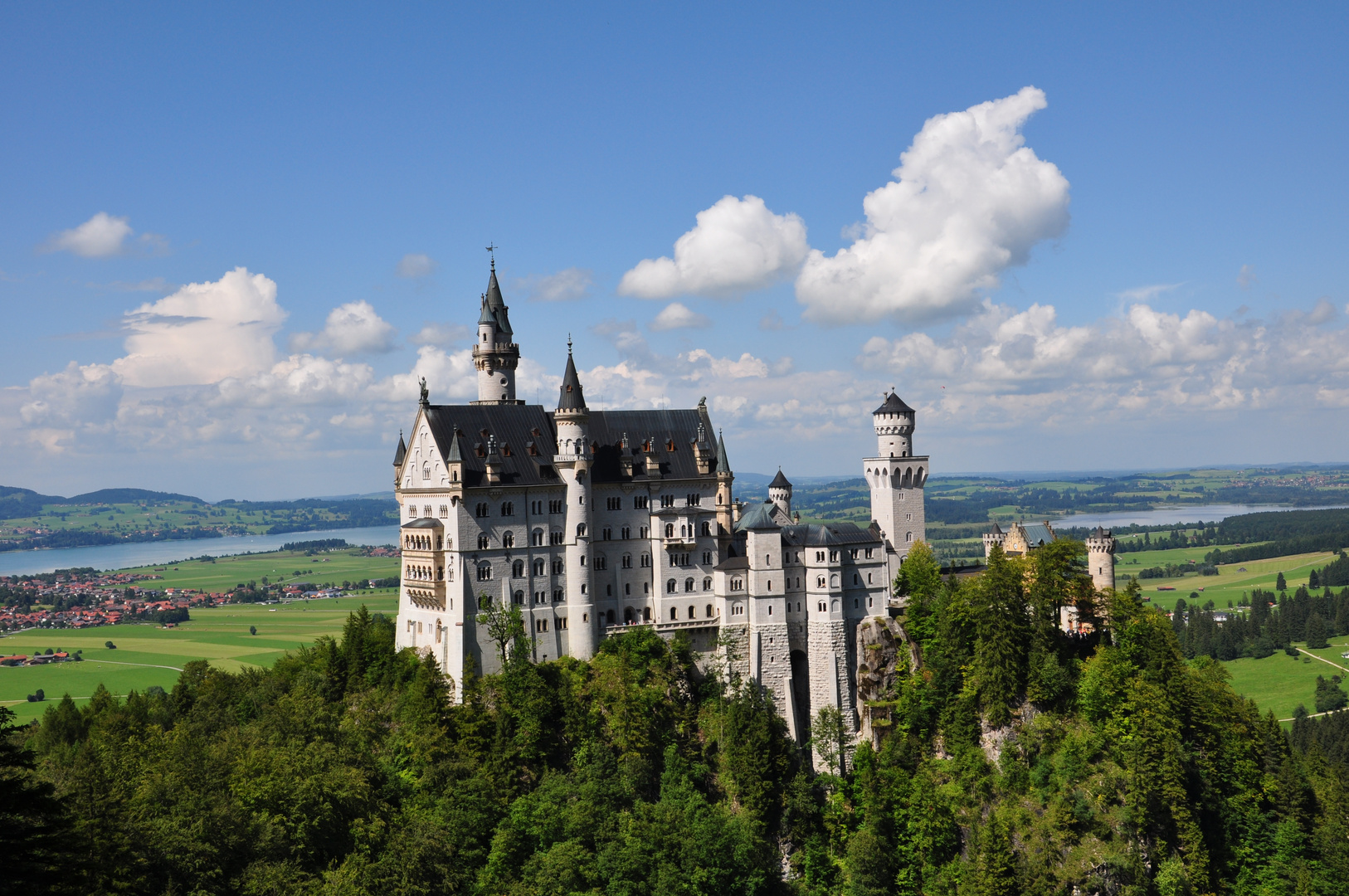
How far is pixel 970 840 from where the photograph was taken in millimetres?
78062

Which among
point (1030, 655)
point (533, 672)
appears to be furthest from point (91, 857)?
point (1030, 655)

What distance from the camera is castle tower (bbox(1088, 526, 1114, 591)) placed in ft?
305

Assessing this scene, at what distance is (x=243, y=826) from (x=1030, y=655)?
5476 cm

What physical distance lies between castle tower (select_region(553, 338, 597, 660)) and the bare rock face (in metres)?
21.7

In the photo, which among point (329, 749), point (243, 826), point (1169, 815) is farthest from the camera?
point (1169, 815)

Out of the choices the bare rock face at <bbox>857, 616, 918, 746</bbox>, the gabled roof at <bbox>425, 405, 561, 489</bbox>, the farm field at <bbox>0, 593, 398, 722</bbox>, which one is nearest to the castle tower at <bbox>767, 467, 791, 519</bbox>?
the bare rock face at <bbox>857, 616, 918, 746</bbox>

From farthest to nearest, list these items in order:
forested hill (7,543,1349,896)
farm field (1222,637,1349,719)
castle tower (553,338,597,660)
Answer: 1. farm field (1222,637,1349,719)
2. castle tower (553,338,597,660)
3. forested hill (7,543,1349,896)

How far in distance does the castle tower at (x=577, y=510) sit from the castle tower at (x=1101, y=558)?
1654 inches

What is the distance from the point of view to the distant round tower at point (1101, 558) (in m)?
92.8

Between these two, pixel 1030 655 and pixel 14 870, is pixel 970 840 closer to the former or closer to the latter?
pixel 1030 655

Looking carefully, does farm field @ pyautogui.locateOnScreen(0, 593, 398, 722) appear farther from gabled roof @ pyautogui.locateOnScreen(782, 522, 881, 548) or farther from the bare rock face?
the bare rock face

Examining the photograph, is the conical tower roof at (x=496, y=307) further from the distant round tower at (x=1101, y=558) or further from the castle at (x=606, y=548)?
the distant round tower at (x=1101, y=558)

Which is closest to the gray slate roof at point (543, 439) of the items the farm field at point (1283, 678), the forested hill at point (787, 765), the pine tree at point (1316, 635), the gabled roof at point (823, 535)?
the gabled roof at point (823, 535)

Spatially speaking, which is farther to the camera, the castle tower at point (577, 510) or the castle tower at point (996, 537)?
the castle tower at point (996, 537)
